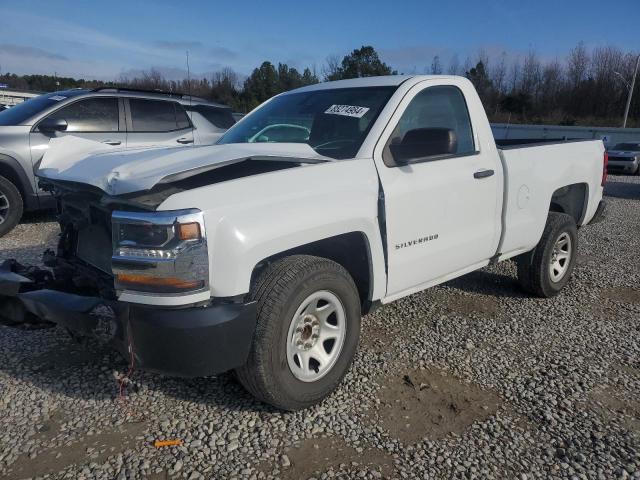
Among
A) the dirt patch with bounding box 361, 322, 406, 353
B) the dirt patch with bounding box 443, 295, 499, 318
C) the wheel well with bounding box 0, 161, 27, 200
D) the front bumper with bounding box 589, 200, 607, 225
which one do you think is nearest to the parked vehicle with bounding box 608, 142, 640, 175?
the front bumper with bounding box 589, 200, 607, 225

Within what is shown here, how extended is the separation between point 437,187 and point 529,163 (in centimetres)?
130

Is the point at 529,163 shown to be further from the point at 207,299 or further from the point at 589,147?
the point at 207,299

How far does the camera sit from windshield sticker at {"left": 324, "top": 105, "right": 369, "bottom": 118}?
3525mm

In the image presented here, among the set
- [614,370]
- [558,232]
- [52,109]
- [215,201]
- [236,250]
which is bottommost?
[614,370]

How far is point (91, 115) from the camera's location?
7.41 m

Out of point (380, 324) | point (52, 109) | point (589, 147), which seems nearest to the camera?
point (380, 324)

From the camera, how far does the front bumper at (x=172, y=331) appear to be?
2.40 metres

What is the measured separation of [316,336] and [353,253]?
22.6 inches

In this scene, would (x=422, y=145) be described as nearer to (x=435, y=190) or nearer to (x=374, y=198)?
(x=435, y=190)

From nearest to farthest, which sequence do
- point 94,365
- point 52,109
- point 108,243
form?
1. point 108,243
2. point 94,365
3. point 52,109

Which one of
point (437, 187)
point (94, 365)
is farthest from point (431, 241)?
point (94, 365)

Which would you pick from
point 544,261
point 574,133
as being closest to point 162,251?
point 544,261

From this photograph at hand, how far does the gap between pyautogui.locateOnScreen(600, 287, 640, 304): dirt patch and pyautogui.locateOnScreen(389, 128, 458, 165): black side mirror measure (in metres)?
2.84

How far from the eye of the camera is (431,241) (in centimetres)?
351
